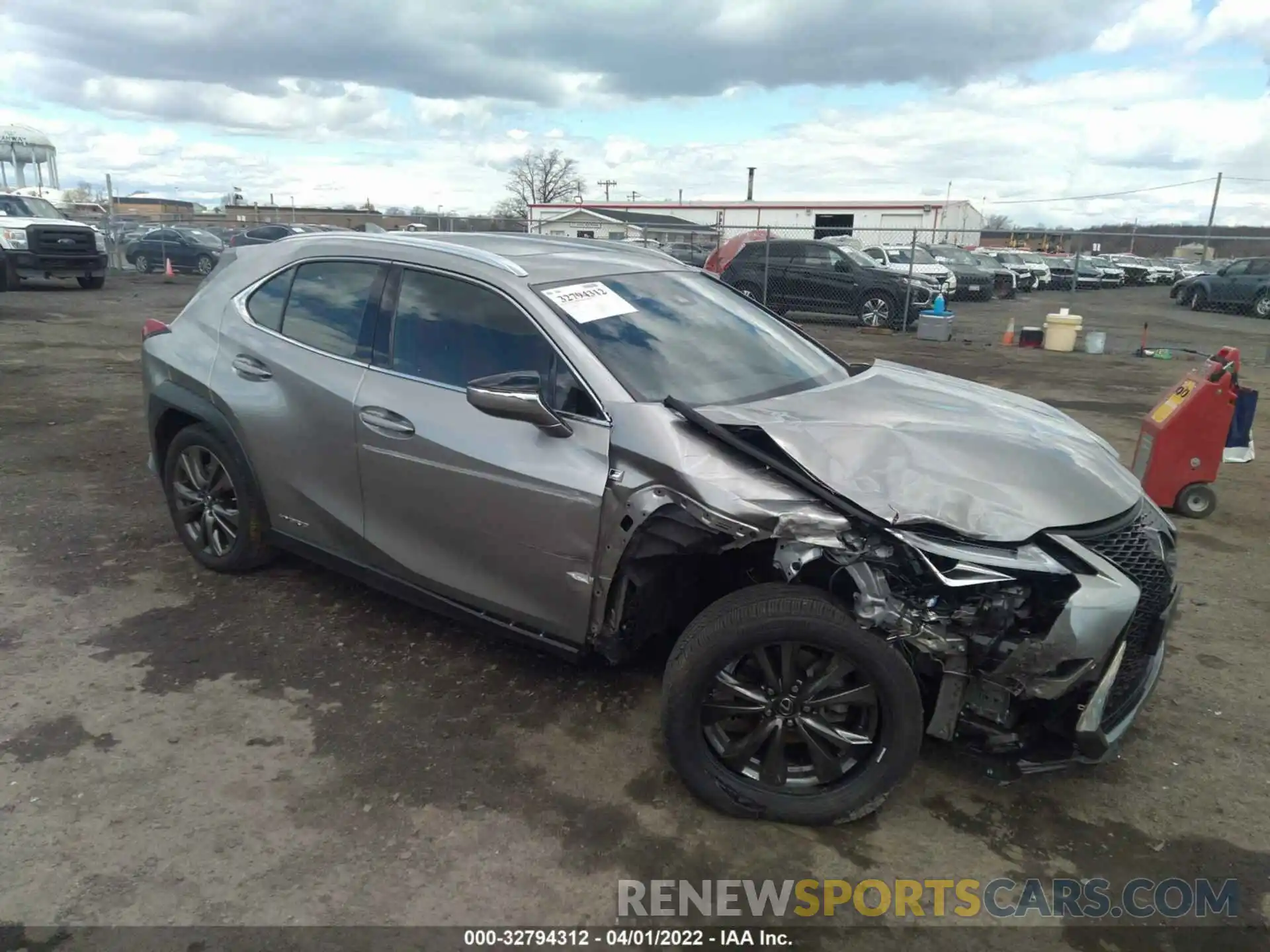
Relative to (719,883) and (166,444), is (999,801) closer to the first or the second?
(719,883)

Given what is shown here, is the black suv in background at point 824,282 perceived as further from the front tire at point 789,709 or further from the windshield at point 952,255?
the front tire at point 789,709

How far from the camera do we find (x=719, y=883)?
102 inches

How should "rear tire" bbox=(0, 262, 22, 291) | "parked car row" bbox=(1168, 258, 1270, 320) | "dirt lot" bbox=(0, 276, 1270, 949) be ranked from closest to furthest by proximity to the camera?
"dirt lot" bbox=(0, 276, 1270, 949)
"rear tire" bbox=(0, 262, 22, 291)
"parked car row" bbox=(1168, 258, 1270, 320)

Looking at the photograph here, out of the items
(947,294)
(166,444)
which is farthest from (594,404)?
(947,294)

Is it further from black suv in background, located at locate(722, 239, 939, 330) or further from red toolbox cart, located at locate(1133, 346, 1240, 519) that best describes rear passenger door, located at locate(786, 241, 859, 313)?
red toolbox cart, located at locate(1133, 346, 1240, 519)

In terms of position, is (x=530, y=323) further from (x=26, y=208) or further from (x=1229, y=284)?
→ (x=1229, y=284)

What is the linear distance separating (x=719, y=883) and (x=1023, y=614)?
1.20 meters

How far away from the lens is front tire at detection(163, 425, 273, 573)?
165 inches

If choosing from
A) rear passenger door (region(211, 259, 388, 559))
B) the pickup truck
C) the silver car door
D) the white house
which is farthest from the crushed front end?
the pickup truck

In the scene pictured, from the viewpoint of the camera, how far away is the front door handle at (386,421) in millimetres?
3432

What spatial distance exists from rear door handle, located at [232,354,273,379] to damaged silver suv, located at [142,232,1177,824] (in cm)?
1


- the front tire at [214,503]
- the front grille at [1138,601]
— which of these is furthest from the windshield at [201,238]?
the front grille at [1138,601]

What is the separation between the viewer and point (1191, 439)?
5852 mm

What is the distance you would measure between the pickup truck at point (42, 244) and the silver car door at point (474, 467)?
18.0 meters
